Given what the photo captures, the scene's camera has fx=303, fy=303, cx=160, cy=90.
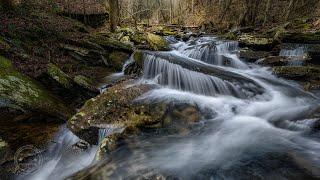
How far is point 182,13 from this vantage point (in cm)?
3381

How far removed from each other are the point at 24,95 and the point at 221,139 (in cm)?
471

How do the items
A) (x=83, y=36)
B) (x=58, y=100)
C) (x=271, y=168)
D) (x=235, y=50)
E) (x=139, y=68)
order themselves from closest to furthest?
(x=271, y=168), (x=58, y=100), (x=139, y=68), (x=83, y=36), (x=235, y=50)

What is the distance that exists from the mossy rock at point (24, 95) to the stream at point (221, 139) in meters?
0.75

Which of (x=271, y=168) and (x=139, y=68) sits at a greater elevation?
(x=139, y=68)

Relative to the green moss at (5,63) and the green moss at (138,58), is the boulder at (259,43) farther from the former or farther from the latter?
the green moss at (5,63)

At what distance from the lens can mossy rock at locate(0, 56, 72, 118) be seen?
6898 millimetres

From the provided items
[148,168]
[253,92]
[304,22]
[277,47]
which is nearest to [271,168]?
[148,168]

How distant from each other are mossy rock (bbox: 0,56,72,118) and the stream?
752 millimetres

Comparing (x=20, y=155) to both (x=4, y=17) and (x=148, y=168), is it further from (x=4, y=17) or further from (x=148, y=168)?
(x=4, y=17)

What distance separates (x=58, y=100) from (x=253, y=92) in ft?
18.4

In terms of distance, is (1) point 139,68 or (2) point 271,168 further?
(1) point 139,68

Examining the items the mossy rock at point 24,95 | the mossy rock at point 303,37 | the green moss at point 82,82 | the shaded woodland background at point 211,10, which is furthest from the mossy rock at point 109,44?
the mossy rock at point 303,37

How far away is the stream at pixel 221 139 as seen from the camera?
5336mm

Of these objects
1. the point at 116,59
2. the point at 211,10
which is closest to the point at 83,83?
the point at 116,59
